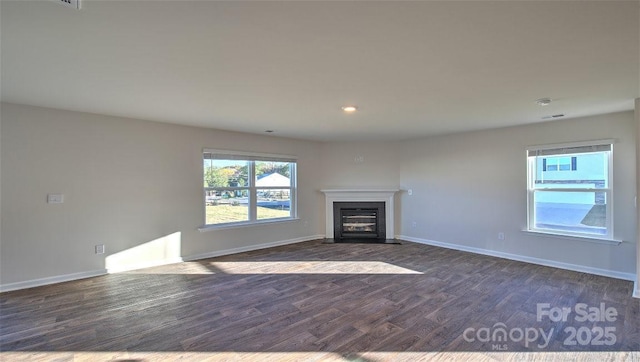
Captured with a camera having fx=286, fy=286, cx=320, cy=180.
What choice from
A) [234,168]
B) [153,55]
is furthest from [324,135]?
[153,55]

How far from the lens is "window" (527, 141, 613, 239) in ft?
13.0

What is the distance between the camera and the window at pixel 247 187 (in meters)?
5.02

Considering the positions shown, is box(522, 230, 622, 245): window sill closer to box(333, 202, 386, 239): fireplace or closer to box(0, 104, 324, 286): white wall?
box(333, 202, 386, 239): fireplace

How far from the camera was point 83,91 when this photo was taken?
2.88 metres

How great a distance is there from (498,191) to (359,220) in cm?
275

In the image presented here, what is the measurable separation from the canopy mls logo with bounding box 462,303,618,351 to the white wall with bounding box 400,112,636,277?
1.58m

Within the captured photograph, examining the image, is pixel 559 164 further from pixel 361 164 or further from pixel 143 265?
pixel 143 265

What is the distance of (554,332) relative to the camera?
8.05ft

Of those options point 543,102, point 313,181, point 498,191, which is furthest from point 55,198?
point 498,191

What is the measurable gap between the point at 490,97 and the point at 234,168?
4.12m

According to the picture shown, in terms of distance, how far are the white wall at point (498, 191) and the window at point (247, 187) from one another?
2594 mm

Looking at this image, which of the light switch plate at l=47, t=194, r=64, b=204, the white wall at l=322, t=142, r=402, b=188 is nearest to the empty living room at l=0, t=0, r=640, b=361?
the light switch plate at l=47, t=194, r=64, b=204

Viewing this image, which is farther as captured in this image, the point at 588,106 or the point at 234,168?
the point at 234,168

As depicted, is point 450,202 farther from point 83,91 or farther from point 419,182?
point 83,91
